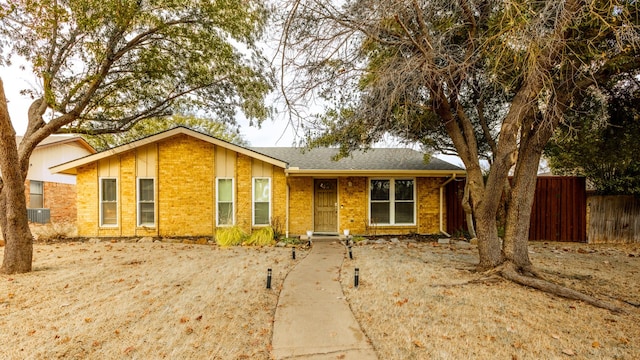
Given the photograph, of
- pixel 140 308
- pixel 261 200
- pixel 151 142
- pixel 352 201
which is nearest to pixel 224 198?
pixel 261 200

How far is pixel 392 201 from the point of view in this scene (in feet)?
42.6

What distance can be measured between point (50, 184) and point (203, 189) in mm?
12129

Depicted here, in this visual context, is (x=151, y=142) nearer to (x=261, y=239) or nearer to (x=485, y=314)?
(x=261, y=239)

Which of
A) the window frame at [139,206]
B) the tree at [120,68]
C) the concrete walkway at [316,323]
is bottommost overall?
the concrete walkway at [316,323]

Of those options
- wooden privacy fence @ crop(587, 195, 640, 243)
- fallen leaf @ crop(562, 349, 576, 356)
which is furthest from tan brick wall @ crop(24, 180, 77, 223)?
wooden privacy fence @ crop(587, 195, 640, 243)

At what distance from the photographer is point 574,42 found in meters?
5.25

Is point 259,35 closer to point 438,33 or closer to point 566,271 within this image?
point 438,33

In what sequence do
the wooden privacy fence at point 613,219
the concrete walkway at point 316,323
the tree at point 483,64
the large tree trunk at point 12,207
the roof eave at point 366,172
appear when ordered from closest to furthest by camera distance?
the concrete walkway at point 316,323, the tree at point 483,64, the large tree trunk at point 12,207, the wooden privacy fence at point 613,219, the roof eave at point 366,172

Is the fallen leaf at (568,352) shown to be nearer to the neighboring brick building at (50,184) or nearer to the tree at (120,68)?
the tree at (120,68)

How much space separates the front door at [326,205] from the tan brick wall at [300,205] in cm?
36

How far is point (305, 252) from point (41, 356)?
22.0 ft

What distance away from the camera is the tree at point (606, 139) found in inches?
296

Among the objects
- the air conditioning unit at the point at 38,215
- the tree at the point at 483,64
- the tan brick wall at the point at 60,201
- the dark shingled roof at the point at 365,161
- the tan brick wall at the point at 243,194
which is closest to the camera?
the tree at the point at 483,64

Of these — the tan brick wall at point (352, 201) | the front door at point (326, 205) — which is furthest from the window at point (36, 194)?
the tan brick wall at point (352, 201)
